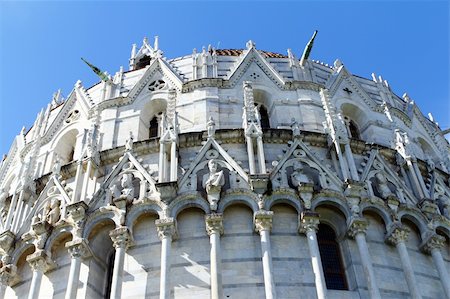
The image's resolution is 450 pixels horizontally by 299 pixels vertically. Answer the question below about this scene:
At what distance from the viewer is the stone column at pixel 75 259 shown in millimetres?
14180

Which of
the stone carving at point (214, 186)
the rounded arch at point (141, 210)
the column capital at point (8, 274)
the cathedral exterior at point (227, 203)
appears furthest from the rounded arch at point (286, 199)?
the column capital at point (8, 274)

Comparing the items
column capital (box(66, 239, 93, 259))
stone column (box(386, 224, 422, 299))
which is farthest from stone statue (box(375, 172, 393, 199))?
column capital (box(66, 239, 93, 259))

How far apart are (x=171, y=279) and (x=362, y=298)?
4.86 meters

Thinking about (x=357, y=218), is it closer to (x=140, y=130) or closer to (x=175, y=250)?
(x=175, y=250)

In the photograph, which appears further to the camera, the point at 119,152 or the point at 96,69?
the point at 96,69

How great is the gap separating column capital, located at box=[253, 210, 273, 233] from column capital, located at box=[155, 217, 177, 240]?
2201 mm

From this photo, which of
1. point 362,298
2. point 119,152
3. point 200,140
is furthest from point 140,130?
point 362,298

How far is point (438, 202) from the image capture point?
17.7 meters

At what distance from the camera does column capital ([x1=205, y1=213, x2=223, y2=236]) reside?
14535mm

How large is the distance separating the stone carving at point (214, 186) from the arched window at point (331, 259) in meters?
3.17

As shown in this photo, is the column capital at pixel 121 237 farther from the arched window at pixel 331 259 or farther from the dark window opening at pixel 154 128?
the dark window opening at pixel 154 128

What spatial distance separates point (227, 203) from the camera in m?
15.3

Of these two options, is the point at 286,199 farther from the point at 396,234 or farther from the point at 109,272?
the point at 109,272

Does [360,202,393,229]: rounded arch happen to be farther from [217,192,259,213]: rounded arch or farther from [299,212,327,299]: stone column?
[217,192,259,213]: rounded arch
